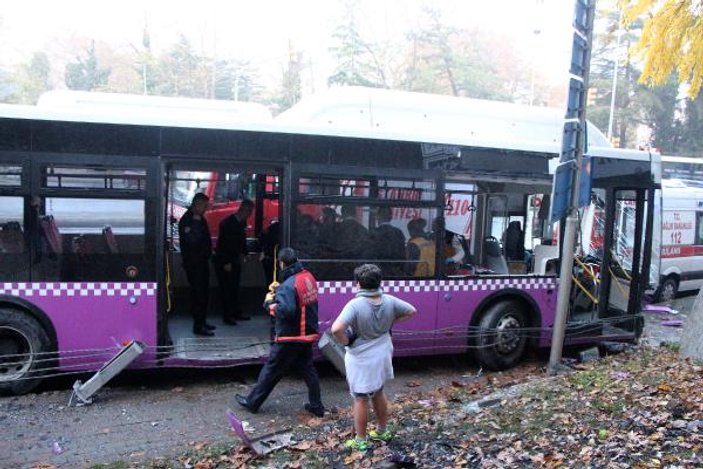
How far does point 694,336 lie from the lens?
20.6 feet

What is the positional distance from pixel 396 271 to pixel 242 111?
262cm

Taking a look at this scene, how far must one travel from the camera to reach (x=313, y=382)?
19.6 feet

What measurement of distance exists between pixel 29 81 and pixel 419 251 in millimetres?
49083

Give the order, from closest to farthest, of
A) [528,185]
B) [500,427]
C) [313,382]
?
[500,427], [313,382], [528,185]

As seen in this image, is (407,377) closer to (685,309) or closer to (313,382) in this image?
(313,382)

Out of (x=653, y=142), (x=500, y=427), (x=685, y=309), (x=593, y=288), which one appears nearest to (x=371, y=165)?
(x=500, y=427)

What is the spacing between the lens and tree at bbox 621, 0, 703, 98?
23.6 ft

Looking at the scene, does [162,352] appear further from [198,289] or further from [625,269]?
[625,269]

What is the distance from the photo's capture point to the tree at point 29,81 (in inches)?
1855

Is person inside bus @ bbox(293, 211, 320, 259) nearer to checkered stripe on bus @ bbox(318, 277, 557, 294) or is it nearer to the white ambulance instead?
checkered stripe on bus @ bbox(318, 277, 557, 294)

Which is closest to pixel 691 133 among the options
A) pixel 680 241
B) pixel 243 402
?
pixel 680 241

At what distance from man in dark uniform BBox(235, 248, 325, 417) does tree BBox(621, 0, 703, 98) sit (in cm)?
500

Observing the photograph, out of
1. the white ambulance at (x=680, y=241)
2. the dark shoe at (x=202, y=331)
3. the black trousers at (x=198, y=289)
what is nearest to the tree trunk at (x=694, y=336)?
the dark shoe at (x=202, y=331)

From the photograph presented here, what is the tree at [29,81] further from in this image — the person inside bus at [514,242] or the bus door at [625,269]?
the bus door at [625,269]
